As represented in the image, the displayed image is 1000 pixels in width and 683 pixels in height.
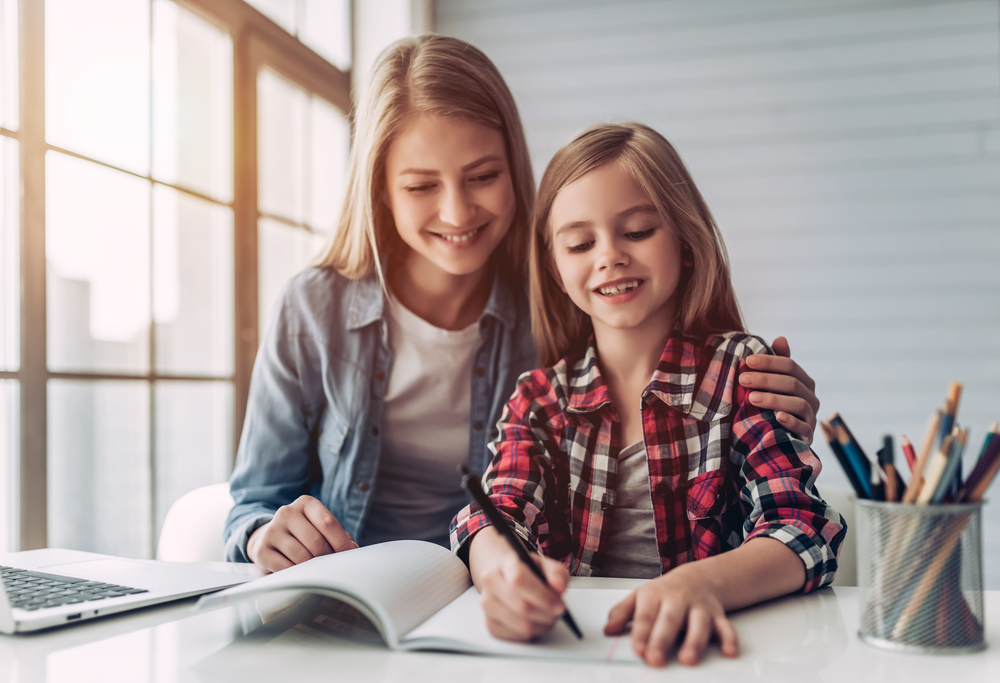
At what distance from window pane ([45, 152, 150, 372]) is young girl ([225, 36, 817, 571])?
613mm

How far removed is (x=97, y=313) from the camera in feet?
6.30

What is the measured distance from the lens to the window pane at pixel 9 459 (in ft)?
5.36

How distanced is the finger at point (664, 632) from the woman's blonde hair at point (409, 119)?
1.01 meters

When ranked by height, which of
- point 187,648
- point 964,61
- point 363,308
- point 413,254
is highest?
point 964,61

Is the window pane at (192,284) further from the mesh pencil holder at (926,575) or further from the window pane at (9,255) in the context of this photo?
the mesh pencil holder at (926,575)

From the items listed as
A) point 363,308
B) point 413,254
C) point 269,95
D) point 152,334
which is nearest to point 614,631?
point 363,308

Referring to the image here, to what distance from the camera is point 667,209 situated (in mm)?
1177

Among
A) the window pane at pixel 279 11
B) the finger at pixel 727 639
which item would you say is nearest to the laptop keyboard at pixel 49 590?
the finger at pixel 727 639

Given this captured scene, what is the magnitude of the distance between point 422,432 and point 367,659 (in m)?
0.93

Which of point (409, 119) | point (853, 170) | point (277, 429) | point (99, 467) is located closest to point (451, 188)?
point (409, 119)

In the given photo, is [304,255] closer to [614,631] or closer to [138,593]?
[138,593]

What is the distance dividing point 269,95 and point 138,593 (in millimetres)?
2260

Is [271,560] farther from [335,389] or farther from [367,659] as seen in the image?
[335,389]

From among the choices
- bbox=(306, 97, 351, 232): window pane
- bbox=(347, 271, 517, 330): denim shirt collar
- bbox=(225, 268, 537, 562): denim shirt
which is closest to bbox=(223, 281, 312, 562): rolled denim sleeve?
bbox=(225, 268, 537, 562): denim shirt
